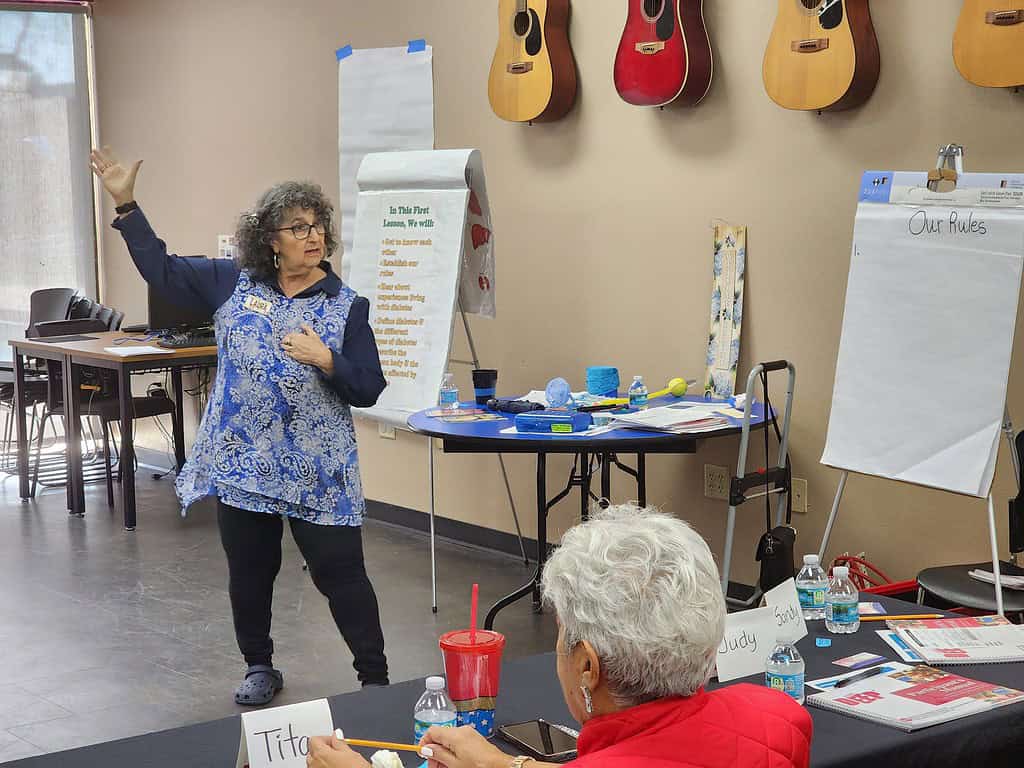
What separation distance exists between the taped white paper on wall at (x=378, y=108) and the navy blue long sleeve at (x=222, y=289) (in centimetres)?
209

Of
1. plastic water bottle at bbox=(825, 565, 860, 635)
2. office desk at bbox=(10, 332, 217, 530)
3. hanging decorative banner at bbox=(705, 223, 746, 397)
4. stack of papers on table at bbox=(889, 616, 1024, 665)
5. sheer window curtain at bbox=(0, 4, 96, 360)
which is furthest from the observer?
sheer window curtain at bbox=(0, 4, 96, 360)

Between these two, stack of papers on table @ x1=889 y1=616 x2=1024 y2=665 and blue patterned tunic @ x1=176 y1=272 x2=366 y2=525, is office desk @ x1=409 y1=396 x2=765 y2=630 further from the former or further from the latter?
stack of papers on table @ x1=889 y1=616 x2=1024 y2=665

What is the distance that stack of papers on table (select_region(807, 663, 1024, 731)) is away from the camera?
1.87 meters

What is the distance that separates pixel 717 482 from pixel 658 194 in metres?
1.08

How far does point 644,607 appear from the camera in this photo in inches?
54.1

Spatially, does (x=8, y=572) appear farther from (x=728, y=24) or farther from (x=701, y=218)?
(x=728, y=24)

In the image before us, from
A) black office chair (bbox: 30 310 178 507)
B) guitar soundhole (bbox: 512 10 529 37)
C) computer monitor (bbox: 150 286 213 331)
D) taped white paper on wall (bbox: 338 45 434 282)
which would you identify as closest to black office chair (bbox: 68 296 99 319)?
black office chair (bbox: 30 310 178 507)

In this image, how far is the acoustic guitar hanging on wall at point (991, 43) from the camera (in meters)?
3.40

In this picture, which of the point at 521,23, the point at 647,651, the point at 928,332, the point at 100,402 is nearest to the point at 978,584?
the point at 928,332

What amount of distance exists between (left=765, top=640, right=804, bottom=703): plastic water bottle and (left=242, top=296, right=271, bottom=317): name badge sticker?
171 cm

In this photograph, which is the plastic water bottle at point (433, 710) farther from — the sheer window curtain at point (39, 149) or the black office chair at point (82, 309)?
the sheer window curtain at point (39, 149)

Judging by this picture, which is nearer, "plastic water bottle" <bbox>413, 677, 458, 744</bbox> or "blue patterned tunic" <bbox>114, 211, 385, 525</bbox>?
"plastic water bottle" <bbox>413, 677, 458, 744</bbox>

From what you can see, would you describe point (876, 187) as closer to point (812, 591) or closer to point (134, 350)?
point (812, 591)

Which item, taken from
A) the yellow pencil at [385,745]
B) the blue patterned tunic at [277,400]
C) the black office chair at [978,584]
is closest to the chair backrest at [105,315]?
the blue patterned tunic at [277,400]
